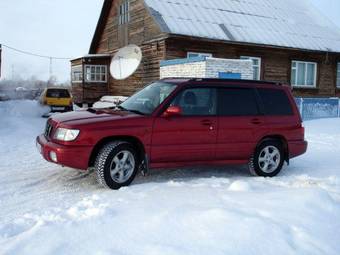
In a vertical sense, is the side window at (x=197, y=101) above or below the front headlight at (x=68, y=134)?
above

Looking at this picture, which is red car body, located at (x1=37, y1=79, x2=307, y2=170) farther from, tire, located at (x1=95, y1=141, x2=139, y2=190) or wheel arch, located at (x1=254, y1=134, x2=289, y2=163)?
tire, located at (x1=95, y1=141, x2=139, y2=190)

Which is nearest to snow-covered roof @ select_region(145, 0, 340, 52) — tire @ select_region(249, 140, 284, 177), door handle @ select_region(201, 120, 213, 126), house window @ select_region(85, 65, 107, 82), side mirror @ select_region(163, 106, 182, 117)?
house window @ select_region(85, 65, 107, 82)

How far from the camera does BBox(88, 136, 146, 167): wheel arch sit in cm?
573

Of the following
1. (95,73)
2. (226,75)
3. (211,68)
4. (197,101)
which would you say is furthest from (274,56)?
(197,101)

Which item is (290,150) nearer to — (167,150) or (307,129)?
(167,150)

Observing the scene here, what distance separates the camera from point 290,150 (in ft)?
23.9

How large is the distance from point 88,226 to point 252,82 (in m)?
4.20

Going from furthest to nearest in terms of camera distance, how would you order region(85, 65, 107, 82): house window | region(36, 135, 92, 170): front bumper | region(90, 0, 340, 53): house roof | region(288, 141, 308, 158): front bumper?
1. region(85, 65, 107, 82): house window
2. region(90, 0, 340, 53): house roof
3. region(288, 141, 308, 158): front bumper
4. region(36, 135, 92, 170): front bumper

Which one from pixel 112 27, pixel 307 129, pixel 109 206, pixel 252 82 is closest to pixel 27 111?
pixel 112 27

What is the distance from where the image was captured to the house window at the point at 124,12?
22.2 m

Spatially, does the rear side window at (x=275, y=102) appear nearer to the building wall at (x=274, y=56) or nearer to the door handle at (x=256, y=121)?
the door handle at (x=256, y=121)

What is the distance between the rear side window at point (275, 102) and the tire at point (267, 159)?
0.54m

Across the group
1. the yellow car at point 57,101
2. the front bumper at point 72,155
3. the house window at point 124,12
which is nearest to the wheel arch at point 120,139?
the front bumper at point 72,155

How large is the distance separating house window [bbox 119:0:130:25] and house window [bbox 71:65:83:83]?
3.59m
